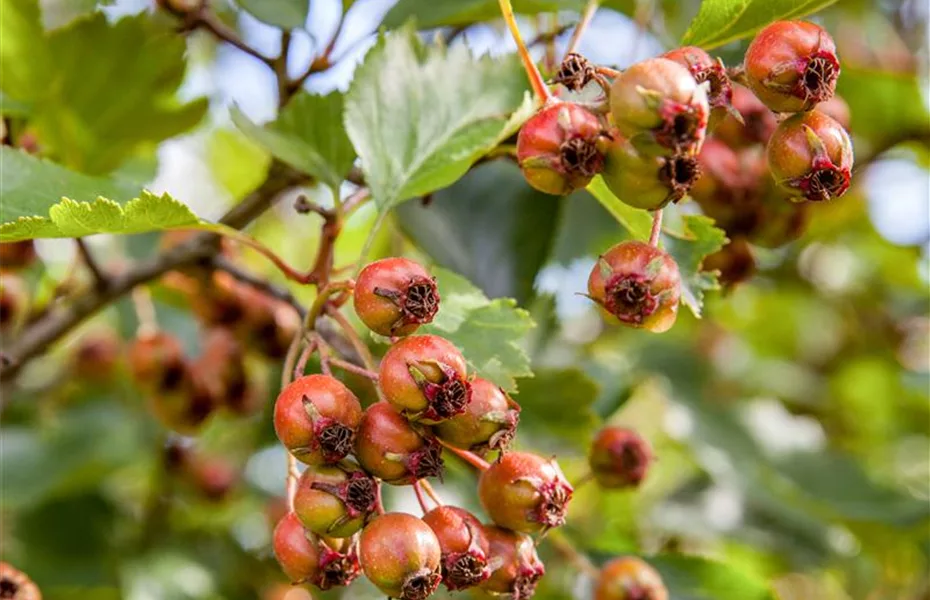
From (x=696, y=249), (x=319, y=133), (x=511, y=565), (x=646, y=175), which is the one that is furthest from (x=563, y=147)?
(x=319, y=133)

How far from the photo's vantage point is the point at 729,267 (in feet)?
5.24

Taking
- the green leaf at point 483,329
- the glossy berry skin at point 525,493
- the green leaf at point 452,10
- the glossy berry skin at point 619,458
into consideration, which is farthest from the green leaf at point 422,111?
the glossy berry skin at point 619,458

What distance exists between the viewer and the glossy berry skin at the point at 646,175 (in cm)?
100

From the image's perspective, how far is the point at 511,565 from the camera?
115cm

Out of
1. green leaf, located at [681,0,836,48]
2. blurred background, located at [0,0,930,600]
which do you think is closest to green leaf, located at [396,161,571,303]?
blurred background, located at [0,0,930,600]

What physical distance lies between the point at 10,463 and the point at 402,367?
4.88ft

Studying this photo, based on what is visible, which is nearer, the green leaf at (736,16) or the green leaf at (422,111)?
the green leaf at (736,16)

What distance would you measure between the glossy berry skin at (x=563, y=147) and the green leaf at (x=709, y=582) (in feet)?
2.83

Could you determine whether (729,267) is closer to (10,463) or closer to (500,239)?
(500,239)

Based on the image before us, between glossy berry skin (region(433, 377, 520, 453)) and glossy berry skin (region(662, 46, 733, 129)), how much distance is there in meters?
0.37

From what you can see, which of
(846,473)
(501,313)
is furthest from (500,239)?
(846,473)

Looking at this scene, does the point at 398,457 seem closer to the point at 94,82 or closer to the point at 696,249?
the point at 696,249

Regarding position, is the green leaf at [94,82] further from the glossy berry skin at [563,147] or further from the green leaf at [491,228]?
the glossy berry skin at [563,147]

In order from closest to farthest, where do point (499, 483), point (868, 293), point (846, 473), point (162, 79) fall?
point (499, 483)
point (162, 79)
point (846, 473)
point (868, 293)
